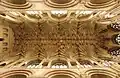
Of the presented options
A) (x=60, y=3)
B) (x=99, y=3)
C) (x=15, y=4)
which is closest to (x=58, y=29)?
(x=60, y=3)

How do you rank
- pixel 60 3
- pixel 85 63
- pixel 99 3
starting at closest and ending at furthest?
pixel 85 63 < pixel 99 3 < pixel 60 3

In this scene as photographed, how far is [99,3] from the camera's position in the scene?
19.2 meters

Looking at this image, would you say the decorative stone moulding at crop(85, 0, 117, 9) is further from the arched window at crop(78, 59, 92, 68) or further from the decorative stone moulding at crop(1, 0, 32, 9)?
the decorative stone moulding at crop(1, 0, 32, 9)

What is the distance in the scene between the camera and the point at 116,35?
21250mm

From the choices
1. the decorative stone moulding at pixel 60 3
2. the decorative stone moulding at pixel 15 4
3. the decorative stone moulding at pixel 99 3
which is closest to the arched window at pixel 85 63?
the decorative stone moulding at pixel 99 3

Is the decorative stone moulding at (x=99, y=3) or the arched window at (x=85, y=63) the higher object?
the decorative stone moulding at (x=99, y=3)

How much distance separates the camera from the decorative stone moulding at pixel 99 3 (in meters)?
18.6

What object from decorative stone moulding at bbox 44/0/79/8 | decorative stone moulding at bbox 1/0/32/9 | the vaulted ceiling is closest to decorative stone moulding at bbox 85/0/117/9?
the vaulted ceiling

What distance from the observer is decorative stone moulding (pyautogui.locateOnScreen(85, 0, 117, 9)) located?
18.6 m

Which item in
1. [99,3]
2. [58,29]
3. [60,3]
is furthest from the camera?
[58,29]

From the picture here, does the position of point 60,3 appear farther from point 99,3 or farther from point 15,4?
point 15,4

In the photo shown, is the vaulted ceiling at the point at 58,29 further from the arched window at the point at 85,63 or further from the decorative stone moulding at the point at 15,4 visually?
the arched window at the point at 85,63

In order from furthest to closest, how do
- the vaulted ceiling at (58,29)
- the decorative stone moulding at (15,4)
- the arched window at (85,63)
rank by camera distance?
the vaulted ceiling at (58,29), the decorative stone moulding at (15,4), the arched window at (85,63)

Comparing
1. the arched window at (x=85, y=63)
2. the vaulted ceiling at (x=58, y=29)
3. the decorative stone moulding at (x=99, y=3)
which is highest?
the decorative stone moulding at (x=99, y=3)
